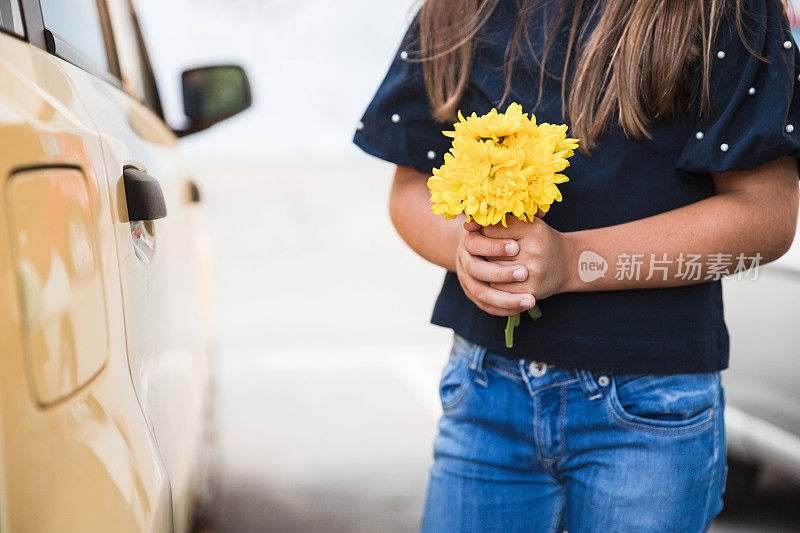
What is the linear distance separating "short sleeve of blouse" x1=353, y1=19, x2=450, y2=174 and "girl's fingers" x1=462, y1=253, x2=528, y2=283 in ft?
0.92

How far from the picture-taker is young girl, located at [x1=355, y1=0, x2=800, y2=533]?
3.88 feet

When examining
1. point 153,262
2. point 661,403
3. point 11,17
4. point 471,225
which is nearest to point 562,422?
point 661,403

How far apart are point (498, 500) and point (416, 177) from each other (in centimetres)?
59

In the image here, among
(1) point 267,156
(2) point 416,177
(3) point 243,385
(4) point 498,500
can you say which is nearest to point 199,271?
(2) point 416,177

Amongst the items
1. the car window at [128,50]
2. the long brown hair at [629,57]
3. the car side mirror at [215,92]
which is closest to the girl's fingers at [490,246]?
the long brown hair at [629,57]

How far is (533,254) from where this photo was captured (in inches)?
44.3

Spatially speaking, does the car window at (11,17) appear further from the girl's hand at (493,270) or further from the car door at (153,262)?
the girl's hand at (493,270)

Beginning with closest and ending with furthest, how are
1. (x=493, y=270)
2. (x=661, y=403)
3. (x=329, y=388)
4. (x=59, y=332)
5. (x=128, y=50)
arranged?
(x=59, y=332), (x=493, y=270), (x=661, y=403), (x=128, y=50), (x=329, y=388)

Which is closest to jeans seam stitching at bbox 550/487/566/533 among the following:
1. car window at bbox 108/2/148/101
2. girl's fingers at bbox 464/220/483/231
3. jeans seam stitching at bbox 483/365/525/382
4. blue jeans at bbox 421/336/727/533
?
blue jeans at bbox 421/336/727/533

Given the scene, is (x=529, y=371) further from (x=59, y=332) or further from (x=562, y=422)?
(x=59, y=332)

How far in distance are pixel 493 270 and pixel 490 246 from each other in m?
0.04

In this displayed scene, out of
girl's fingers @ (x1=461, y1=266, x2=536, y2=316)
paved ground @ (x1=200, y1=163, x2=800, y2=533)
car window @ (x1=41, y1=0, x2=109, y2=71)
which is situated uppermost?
car window @ (x1=41, y1=0, x2=109, y2=71)

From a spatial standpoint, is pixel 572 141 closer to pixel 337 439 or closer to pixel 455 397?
pixel 455 397

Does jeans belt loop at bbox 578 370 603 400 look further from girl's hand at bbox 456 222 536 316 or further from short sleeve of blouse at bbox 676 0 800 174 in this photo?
short sleeve of blouse at bbox 676 0 800 174
